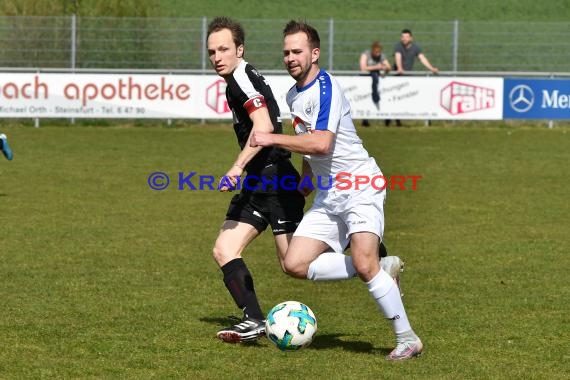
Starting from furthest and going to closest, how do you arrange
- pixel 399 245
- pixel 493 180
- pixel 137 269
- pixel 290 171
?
pixel 493 180, pixel 399 245, pixel 137 269, pixel 290 171

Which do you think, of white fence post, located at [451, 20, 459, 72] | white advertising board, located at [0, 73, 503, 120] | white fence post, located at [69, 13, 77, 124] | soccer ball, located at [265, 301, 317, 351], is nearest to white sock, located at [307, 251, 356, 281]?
soccer ball, located at [265, 301, 317, 351]

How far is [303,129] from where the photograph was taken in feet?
21.9

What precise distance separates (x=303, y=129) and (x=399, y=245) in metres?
4.38

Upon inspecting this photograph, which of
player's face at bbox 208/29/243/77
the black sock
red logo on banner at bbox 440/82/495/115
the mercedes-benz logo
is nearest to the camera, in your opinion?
player's face at bbox 208/29/243/77

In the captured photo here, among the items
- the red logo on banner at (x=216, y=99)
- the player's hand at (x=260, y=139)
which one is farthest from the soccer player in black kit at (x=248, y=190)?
the red logo on banner at (x=216, y=99)

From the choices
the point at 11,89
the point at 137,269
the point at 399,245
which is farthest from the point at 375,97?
the point at 137,269

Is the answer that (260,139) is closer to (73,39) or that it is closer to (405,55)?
(405,55)

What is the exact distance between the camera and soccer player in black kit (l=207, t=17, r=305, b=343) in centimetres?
689

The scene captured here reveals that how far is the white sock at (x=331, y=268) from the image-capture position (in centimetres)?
673

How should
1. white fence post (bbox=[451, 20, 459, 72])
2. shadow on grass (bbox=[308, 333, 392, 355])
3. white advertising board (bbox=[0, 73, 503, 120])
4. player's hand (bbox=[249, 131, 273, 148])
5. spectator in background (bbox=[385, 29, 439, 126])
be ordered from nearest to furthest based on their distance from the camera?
1. player's hand (bbox=[249, 131, 273, 148])
2. shadow on grass (bbox=[308, 333, 392, 355])
3. white advertising board (bbox=[0, 73, 503, 120])
4. spectator in background (bbox=[385, 29, 439, 126])
5. white fence post (bbox=[451, 20, 459, 72])

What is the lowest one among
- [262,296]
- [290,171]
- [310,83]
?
[262,296]

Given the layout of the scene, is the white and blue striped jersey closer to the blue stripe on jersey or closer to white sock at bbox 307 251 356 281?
the blue stripe on jersey

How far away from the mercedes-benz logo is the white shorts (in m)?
18.5

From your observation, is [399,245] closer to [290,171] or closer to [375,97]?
[290,171]
